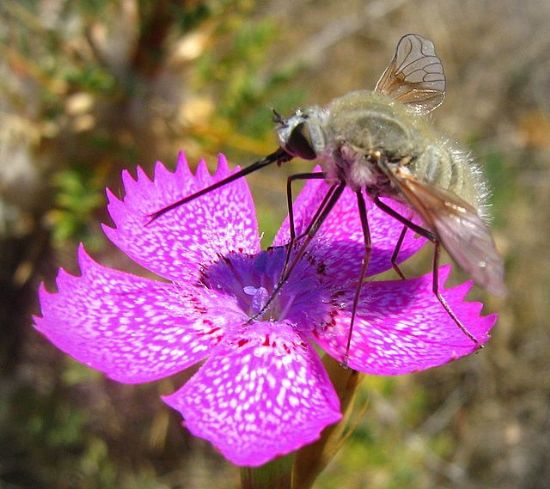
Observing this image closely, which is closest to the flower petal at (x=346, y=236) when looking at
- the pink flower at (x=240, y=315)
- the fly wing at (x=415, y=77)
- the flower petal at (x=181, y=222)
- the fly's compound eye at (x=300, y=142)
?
the pink flower at (x=240, y=315)

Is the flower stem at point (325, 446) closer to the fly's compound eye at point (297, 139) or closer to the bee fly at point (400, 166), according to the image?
the bee fly at point (400, 166)

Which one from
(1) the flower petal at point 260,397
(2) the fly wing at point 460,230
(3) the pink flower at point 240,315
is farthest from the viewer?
(3) the pink flower at point 240,315

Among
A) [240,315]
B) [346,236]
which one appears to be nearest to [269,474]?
[240,315]

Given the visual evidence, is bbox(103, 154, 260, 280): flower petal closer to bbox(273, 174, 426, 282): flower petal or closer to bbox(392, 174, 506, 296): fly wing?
bbox(273, 174, 426, 282): flower petal

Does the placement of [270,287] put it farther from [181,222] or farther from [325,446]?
[325,446]

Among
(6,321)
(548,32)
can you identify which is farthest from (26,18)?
(548,32)

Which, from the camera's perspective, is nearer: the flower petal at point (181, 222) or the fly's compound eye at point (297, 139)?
the fly's compound eye at point (297, 139)

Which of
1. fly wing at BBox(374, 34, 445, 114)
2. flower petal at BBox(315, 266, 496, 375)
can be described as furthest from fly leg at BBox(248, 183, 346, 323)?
fly wing at BBox(374, 34, 445, 114)
